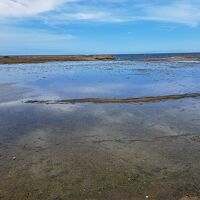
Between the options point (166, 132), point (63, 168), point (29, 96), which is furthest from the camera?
point (29, 96)

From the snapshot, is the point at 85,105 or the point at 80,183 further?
the point at 85,105

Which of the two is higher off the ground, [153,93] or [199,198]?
[199,198]

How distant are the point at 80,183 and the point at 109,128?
553 centimetres

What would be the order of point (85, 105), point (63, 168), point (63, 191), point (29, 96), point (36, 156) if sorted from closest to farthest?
point (63, 191) < point (63, 168) < point (36, 156) < point (85, 105) < point (29, 96)

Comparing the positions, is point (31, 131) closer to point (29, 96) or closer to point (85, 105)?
point (85, 105)

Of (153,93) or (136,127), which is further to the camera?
(153,93)

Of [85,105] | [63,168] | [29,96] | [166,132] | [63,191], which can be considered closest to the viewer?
[63,191]

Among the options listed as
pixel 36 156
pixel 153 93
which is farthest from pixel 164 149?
pixel 153 93

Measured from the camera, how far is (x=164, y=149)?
1116 centimetres

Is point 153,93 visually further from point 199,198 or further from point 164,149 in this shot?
point 199,198

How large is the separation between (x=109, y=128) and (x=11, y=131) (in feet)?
13.1

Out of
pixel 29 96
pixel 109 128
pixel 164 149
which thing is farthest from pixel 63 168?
pixel 29 96

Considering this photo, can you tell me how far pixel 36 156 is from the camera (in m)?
10.6

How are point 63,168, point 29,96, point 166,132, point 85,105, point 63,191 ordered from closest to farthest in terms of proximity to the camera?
point 63,191, point 63,168, point 166,132, point 85,105, point 29,96
